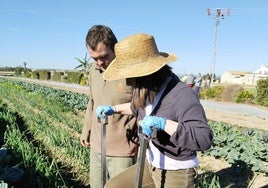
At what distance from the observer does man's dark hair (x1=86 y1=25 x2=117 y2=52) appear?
2633 millimetres

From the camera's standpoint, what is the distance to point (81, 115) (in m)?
11.9

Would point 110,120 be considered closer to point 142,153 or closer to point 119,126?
point 119,126

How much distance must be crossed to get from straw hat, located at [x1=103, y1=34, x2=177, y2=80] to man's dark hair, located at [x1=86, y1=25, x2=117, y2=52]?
22.4 inches

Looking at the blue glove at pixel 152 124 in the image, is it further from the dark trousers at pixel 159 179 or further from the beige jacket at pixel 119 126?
the beige jacket at pixel 119 126

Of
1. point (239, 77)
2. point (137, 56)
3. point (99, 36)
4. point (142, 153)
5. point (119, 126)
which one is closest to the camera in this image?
point (142, 153)

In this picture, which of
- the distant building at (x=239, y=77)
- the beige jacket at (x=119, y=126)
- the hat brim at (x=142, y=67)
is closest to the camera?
the hat brim at (x=142, y=67)

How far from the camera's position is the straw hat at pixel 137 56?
199cm

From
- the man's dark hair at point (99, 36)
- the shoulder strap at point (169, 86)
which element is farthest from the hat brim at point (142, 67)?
the man's dark hair at point (99, 36)

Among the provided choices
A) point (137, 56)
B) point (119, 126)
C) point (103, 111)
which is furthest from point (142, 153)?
point (119, 126)

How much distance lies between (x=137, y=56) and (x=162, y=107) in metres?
0.34

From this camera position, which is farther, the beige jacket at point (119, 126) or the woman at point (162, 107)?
the beige jacket at point (119, 126)

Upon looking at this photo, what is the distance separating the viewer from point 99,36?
2629 mm

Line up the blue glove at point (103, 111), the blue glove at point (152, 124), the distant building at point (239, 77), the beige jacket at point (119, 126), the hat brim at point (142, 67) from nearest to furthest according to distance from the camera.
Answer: the blue glove at point (152, 124) → the hat brim at point (142, 67) → the blue glove at point (103, 111) → the beige jacket at point (119, 126) → the distant building at point (239, 77)

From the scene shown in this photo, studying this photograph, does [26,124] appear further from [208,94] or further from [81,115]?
[208,94]
